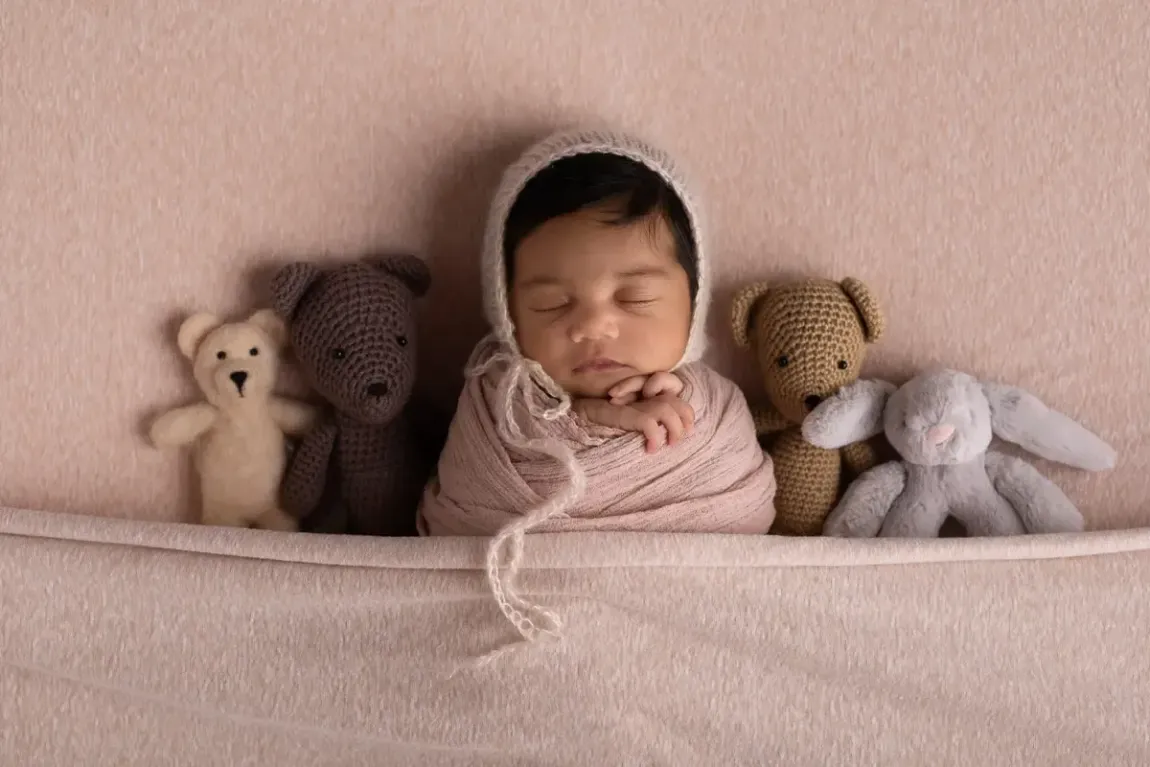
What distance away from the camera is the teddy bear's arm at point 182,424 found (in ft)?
3.49

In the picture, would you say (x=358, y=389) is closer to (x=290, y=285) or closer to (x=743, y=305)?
(x=290, y=285)

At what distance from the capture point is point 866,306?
1.07 m

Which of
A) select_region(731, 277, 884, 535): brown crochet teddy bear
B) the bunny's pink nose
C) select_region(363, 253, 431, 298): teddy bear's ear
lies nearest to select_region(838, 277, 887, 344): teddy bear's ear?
select_region(731, 277, 884, 535): brown crochet teddy bear

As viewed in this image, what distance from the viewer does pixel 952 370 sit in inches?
43.0

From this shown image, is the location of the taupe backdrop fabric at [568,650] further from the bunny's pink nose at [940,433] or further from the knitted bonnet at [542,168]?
the knitted bonnet at [542,168]

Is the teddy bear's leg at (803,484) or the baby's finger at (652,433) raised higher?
the baby's finger at (652,433)

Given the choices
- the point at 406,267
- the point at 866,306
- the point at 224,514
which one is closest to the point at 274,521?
the point at 224,514

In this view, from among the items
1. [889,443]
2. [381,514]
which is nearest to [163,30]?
[381,514]

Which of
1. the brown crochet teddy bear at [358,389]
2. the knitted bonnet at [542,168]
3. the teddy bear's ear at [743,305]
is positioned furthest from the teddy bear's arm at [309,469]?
the teddy bear's ear at [743,305]

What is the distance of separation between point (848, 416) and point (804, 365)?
0.08 m

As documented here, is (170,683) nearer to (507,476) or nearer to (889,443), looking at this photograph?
(507,476)

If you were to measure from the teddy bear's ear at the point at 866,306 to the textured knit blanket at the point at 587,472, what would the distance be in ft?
0.63

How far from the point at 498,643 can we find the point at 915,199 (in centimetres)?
69

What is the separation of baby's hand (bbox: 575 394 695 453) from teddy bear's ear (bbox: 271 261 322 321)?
33 cm
